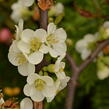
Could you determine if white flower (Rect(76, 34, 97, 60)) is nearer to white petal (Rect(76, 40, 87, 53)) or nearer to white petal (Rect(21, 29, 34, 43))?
white petal (Rect(76, 40, 87, 53))

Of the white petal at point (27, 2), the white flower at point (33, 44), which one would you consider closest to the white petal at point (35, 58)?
the white flower at point (33, 44)

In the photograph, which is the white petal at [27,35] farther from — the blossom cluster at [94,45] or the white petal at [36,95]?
the blossom cluster at [94,45]

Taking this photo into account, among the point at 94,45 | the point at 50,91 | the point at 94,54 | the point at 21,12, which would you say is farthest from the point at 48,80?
the point at 21,12

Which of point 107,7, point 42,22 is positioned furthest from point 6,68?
point 42,22

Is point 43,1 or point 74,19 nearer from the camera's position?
point 43,1

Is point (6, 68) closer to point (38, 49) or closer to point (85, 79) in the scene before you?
point (85, 79)

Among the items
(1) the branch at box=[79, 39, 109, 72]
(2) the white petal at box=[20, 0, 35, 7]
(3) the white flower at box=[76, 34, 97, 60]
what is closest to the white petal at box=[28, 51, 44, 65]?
(2) the white petal at box=[20, 0, 35, 7]

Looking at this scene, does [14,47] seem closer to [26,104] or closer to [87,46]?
[26,104]
